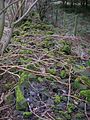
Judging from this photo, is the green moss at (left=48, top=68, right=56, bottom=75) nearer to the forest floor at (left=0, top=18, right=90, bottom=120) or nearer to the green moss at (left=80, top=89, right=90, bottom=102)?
the forest floor at (left=0, top=18, right=90, bottom=120)

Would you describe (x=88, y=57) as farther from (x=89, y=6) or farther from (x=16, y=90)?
(x=89, y=6)

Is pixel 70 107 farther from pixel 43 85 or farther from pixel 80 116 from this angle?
pixel 43 85

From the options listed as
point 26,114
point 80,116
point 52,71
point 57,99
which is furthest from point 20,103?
point 52,71

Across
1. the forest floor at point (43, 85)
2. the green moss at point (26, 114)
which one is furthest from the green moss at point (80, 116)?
the green moss at point (26, 114)

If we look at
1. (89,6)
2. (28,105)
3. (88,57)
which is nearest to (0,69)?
(28,105)

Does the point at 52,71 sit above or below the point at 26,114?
above

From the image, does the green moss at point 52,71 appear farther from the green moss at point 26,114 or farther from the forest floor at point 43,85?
the green moss at point 26,114

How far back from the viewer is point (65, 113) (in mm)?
2191

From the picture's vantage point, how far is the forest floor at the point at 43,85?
2.24 meters

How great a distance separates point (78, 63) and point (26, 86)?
902mm

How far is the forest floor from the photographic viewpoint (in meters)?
2.24

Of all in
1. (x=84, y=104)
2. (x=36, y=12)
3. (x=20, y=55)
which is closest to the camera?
(x=84, y=104)

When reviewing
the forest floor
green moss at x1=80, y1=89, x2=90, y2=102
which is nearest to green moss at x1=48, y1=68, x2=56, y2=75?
the forest floor

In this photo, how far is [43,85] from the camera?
8.21 feet
